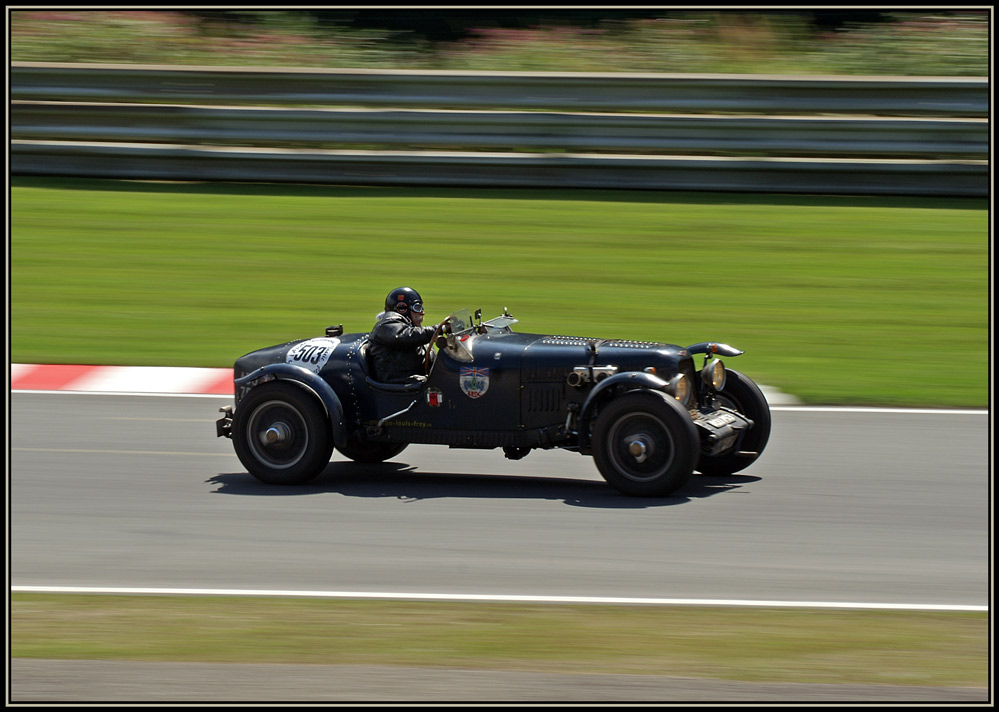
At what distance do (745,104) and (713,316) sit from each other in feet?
13.6

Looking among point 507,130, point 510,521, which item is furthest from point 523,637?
point 507,130

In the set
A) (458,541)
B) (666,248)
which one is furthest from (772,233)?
(458,541)

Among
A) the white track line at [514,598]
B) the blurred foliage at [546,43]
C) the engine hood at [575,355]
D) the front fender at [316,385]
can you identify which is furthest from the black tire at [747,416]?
the blurred foliage at [546,43]

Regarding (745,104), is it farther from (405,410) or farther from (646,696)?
(646,696)

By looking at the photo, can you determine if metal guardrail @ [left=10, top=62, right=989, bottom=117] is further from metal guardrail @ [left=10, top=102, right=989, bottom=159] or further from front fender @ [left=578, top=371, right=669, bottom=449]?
front fender @ [left=578, top=371, right=669, bottom=449]

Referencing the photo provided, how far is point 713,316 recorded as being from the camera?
50.2 feet

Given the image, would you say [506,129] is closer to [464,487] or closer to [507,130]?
[507,130]

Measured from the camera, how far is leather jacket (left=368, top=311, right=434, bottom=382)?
31.9 ft

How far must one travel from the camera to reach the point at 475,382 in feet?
31.7

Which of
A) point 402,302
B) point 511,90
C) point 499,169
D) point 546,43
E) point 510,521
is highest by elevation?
point 546,43

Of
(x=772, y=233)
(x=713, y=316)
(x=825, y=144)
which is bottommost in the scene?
(x=713, y=316)

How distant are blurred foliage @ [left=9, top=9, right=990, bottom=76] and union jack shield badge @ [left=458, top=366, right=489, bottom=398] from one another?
40.1 ft

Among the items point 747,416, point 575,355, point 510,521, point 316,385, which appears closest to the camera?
point 510,521

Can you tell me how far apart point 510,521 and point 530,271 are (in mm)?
8327
